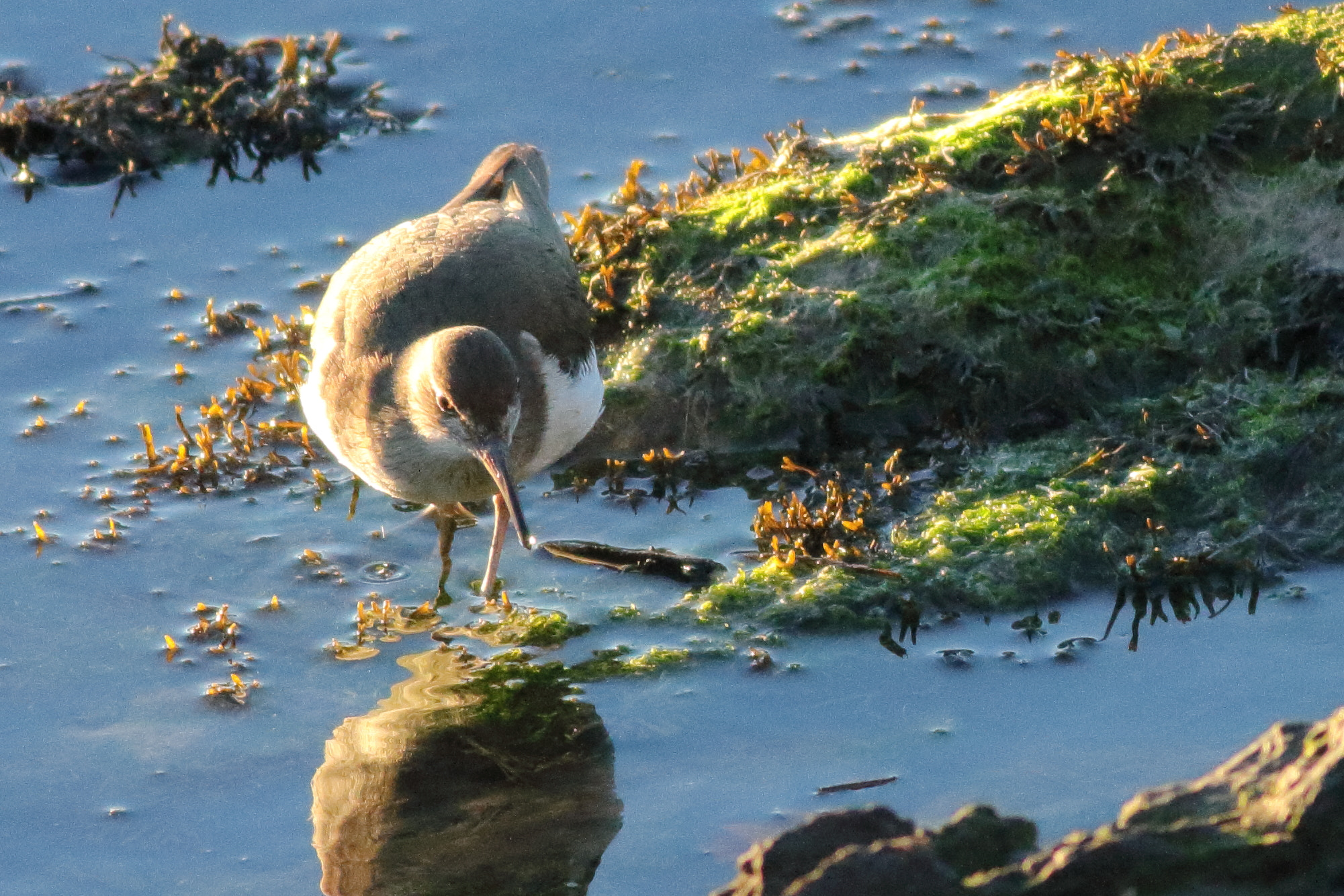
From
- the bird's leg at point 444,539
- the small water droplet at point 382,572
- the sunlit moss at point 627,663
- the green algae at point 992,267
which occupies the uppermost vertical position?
the green algae at point 992,267

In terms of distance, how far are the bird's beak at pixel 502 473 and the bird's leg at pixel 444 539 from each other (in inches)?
21.8

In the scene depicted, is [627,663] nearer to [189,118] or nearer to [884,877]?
[884,877]

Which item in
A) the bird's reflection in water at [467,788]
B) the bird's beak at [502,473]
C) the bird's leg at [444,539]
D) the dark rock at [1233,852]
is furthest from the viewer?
the bird's leg at [444,539]

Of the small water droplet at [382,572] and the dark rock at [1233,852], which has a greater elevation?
the small water droplet at [382,572]

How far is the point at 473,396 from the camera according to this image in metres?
6.05

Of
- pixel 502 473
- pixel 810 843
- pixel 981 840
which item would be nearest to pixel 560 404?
pixel 502 473

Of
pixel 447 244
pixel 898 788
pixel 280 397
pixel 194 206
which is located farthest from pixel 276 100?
pixel 898 788

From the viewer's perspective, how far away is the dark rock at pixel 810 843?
167 inches

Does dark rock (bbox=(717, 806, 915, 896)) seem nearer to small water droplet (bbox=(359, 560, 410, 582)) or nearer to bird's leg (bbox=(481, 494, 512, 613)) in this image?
bird's leg (bbox=(481, 494, 512, 613))

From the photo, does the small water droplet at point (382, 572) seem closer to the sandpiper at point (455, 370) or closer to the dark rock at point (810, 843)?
the sandpiper at point (455, 370)

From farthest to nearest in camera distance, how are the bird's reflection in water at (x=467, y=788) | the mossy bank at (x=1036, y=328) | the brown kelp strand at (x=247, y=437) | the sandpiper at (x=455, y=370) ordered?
1. the brown kelp strand at (x=247, y=437)
2. the mossy bank at (x=1036, y=328)
3. the sandpiper at (x=455, y=370)
4. the bird's reflection in water at (x=467, y=788)

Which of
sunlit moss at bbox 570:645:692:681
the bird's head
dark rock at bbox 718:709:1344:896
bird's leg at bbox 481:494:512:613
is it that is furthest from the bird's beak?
dark rock at bbox 718:709:1344:896

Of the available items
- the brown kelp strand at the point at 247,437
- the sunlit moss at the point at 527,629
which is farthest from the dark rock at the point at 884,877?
the brown kelp strand at the point at 247,437

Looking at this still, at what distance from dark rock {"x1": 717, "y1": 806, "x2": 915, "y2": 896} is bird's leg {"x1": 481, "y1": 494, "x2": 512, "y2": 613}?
2.41 m
